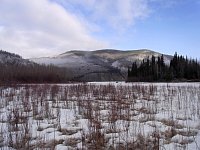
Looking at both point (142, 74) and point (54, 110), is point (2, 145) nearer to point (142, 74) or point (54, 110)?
point (54, 110)

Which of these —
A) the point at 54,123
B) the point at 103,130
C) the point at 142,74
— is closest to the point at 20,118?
the point at 54,123

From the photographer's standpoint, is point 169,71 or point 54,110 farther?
point 169,71

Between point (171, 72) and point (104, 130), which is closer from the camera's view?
point (104, 130)

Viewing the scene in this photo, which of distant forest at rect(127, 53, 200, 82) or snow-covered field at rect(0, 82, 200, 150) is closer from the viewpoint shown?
snow-covered field at rect(0, 82, 200, 150)

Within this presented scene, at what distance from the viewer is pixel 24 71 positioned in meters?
72.8

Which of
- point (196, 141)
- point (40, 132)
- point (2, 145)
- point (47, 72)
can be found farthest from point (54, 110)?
point (47, 72)

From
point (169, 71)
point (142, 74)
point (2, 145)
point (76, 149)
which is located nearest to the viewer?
point (76, 149)

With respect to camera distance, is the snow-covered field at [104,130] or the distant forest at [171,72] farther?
the distant forest at [171,72]

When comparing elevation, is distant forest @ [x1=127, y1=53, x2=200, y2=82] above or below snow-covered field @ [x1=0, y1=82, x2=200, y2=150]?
above

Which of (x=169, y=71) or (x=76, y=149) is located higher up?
(x=169, y=71)

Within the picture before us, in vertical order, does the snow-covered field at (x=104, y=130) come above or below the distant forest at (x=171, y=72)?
below

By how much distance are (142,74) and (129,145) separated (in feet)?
222

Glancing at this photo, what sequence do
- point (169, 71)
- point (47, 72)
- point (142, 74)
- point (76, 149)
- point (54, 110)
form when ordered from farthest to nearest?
point (47, 72) < point (142, 74) < point (169, 71) < point (54, 110) < point (76, 149)

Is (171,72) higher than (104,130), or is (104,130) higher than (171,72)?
(171,72)
